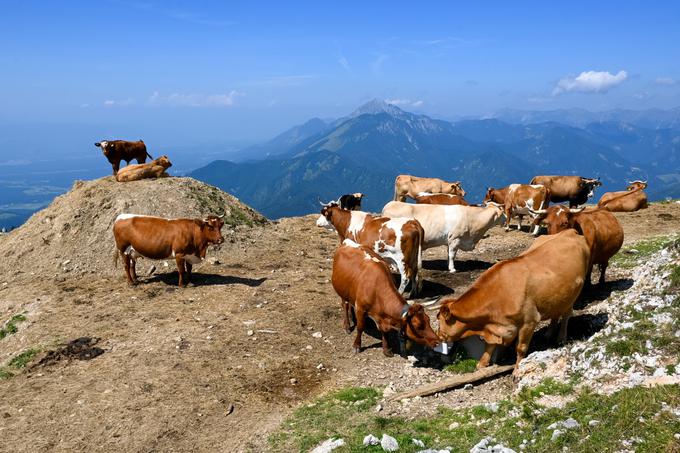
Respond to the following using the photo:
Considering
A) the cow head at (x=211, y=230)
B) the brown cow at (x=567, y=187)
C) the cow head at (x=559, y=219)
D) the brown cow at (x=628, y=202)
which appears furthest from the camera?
the brown cow at (x=567, y=187)

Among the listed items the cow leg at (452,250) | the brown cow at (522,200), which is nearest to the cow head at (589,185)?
the brown cow at (522,200)

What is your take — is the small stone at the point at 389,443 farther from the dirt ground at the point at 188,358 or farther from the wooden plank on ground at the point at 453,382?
the wooden plank on ground at the point at 453,382

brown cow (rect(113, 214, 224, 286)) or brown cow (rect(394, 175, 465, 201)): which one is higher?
brown cow (rect(113, 214, 224, 286))

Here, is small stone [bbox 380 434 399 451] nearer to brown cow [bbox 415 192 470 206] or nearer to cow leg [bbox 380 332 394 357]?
cow leg [bbox 380 332 394 357]

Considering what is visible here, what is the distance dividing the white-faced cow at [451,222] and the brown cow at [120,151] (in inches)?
Result: 512

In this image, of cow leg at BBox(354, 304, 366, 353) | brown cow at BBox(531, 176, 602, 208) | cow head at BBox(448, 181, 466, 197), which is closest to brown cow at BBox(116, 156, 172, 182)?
cow leg at BBox(354, 304, 366, 353)

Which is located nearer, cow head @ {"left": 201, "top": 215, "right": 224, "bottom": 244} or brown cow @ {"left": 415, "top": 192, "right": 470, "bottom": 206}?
cow head @ {"left": 201, "top": 215, "right": 224, "bottom": 244}

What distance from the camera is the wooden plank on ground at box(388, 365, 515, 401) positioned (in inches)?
354

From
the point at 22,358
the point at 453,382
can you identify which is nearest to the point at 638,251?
the point at 453,382

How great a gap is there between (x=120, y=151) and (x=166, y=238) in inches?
380

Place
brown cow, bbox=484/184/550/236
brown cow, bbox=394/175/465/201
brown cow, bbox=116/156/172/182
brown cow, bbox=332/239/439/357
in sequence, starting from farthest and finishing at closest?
brown cow, bbox=394/175/465/201 → brown cow, bbox=484/184/550/236 → brown cow, bbox=116/156/172/182 → brown cow, bbox=332/239/439/357

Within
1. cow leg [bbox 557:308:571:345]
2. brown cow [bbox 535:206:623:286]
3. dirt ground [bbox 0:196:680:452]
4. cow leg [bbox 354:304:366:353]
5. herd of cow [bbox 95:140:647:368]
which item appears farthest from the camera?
brown cow [bbox 535:206:623:286]

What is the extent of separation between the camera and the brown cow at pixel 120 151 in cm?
2303

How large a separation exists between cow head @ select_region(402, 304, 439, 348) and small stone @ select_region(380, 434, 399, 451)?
3.07 metres
